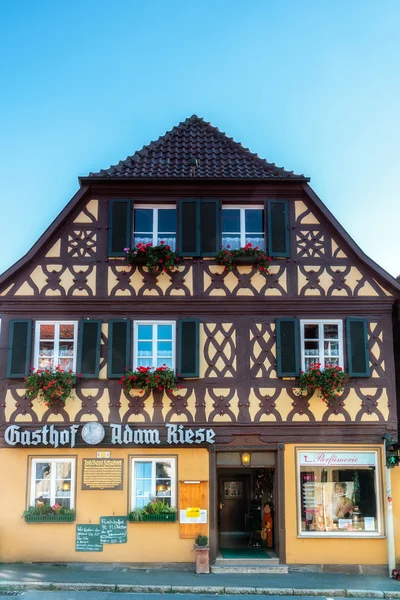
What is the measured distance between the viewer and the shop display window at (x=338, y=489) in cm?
1792

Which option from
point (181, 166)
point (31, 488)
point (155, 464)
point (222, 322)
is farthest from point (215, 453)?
point (181, 166)

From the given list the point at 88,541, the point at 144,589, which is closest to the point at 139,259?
the point at 88,541

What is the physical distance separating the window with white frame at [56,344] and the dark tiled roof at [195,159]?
4.07m

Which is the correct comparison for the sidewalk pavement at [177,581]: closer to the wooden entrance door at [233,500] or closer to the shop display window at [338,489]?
the shop display window at [338,489]

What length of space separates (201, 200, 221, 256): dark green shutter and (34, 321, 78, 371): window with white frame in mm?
3896

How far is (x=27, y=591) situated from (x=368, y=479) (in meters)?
8.49

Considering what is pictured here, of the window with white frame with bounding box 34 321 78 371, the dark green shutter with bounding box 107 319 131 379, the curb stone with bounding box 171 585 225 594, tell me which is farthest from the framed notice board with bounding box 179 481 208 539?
the window with white frame with bounding box 34 321 78 371

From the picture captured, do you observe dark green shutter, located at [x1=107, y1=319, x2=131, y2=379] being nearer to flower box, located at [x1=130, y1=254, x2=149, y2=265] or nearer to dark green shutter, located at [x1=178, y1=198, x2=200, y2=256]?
flower box, located at [x1=130, y1=254, x2=149, y2=265]

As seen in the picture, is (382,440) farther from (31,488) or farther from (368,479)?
(31,488)

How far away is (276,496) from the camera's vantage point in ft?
59.7

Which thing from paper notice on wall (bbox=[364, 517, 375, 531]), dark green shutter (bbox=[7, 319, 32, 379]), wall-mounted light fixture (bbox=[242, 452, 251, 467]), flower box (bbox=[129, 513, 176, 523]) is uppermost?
dark green shutter (bbox=[7, 319, 32, 379])

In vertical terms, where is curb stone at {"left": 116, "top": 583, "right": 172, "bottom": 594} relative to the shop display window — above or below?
below

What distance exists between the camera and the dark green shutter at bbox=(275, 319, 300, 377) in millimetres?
18128

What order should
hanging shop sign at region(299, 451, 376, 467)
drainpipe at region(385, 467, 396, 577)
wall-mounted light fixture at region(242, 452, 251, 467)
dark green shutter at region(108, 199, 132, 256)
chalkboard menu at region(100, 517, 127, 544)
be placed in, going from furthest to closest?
1. dark green shutter at region(108, 199, 132, 256)
2. wall-mounted light fixture at region(242, 452, 251, 467)
3. hanging shop sign at region(299, 451, 376, 467)
4. chalkboard menu at region(100, 517, 127, 544)
5. drainpipe at region(385, 467, 396, 577)
